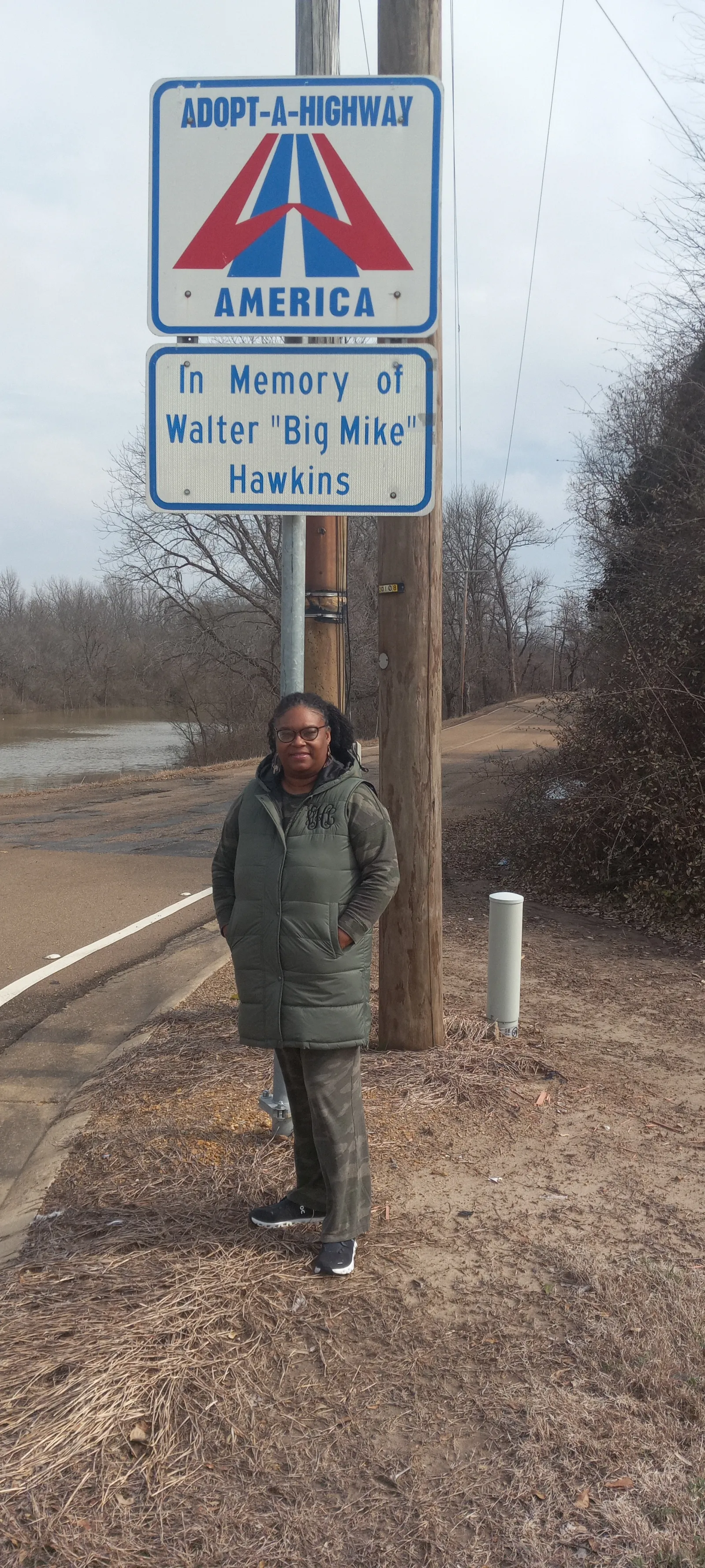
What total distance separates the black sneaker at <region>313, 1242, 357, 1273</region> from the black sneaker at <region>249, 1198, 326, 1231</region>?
0.68 feet

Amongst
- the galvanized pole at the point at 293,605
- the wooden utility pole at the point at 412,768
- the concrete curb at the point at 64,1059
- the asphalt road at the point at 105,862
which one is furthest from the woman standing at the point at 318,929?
the asphalt road at the point at 105,862

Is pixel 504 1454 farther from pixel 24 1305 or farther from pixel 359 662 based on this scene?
pixel 359 662

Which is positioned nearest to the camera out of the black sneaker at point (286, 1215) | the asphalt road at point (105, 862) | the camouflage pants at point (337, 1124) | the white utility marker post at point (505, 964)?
the camouflage pants at point (337, 1124)

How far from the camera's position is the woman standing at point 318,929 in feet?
10.2

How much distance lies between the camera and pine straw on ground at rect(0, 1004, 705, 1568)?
222 cm

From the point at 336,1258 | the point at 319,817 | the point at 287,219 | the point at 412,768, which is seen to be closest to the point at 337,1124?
the point at 336,1258

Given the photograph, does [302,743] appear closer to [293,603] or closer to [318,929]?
[318,929]

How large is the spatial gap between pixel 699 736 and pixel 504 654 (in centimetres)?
7481

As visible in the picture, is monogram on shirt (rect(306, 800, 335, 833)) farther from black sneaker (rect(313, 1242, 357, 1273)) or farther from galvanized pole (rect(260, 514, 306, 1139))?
black sneaker (rect(313, 1242, 357, 1273))

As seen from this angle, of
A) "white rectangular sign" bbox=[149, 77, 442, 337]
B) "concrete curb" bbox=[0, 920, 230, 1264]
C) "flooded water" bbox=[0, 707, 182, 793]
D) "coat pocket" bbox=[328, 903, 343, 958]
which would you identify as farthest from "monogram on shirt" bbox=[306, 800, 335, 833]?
"flooded water" bbox=[0, 707, 182, 793]

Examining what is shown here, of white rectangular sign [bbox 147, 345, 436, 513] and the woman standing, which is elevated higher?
white rectangular sign [bbox 147, 345, 436, 513]

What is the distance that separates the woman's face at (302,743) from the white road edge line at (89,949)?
4178mm

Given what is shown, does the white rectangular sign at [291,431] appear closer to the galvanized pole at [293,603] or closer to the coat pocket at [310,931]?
the galvanized pole at [293,603]

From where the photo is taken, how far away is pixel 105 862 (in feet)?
38.8
